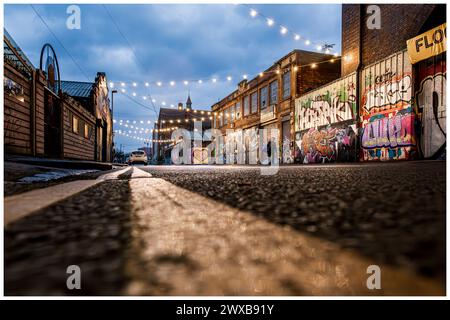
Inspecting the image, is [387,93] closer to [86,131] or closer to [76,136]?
[76,136]

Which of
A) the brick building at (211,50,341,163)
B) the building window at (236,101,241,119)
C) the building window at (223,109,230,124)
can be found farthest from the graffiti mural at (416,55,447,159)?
the building window at (223,109,230,124)

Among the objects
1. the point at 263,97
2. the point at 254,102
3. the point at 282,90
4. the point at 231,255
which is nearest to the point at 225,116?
the point at 254,102

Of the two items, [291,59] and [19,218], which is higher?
[291,59]

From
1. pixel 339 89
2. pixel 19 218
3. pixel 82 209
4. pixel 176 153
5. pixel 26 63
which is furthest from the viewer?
pixel 176 153

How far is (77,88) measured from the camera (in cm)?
1941

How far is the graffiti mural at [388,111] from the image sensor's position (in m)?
9.38

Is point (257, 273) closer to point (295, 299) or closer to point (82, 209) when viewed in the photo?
point (295, 299)

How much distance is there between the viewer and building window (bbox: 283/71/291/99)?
17.2 metres

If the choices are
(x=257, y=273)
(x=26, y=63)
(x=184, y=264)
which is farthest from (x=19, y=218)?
(x=26, y=63)

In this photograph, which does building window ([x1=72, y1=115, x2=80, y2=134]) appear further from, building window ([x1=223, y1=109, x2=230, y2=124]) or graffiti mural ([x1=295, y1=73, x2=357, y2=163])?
building window ([x1=223, y1=109, x2=230, y2=124])

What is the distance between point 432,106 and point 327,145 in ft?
17.2

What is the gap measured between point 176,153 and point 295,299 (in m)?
44.9
